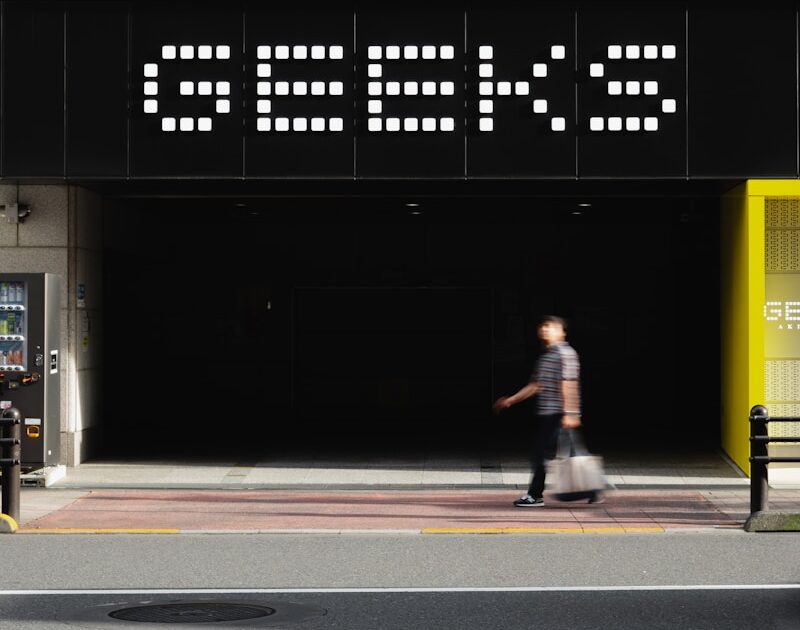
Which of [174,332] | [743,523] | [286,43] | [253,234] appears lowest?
[743,523]

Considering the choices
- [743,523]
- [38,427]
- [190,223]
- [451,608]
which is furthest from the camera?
[190,223]

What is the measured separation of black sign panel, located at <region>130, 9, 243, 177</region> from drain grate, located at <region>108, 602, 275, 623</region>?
7.58m

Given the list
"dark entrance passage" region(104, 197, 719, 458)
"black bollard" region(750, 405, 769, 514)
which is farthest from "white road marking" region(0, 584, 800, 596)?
"dark entrance passage" region(104, 197, 719, 458)

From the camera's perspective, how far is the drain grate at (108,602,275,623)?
823 cm

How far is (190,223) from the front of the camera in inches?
896

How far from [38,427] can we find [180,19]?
476 cm

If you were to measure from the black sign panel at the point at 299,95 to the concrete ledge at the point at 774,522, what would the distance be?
19.8 feet

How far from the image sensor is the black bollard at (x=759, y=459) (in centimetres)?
1205

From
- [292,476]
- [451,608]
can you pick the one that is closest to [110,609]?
[451,608]

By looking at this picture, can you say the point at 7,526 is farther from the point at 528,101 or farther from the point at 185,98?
the point at 528,101

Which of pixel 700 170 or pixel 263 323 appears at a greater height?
pixel 700 170

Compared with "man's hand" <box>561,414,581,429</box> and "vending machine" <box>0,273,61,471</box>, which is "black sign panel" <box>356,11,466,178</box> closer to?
"man's hand" <box>561,414,581,429</box>

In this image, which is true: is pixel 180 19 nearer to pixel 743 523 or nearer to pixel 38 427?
pixel 38 427

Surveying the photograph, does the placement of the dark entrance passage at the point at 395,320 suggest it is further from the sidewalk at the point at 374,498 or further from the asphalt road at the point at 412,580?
the asphalt road at the point at 412,580
